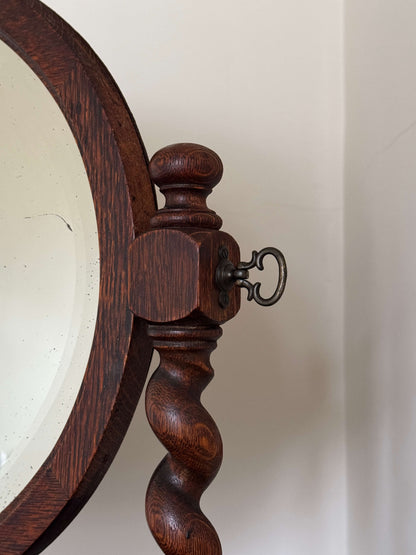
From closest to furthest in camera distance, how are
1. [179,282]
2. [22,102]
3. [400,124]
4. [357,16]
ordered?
[179,282], [22,102], [400,124], [357,16]

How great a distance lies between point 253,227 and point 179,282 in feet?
1.34

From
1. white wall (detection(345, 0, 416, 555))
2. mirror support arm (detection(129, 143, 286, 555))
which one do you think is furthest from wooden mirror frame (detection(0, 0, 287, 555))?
white wall (detection(345, 0, 416, 555))

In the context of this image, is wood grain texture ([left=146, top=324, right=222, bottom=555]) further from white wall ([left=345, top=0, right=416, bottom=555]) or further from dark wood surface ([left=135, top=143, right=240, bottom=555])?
white wall ([left=345, top=0, right=416, bottom=555])

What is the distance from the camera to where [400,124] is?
65 cm

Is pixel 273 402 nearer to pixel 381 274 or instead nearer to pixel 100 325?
pixel 381 274

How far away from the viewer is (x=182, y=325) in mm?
408

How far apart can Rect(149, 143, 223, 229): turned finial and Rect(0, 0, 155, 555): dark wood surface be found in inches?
0.9

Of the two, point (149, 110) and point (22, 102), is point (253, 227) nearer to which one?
point (149, 110)

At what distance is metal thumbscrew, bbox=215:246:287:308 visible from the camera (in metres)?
0.40

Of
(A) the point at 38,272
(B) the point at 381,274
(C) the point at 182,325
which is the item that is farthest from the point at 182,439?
(B) the point at 381,274

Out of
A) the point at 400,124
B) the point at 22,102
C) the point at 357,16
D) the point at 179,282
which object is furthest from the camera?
the point at 357,16

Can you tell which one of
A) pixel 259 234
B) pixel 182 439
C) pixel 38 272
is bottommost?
pixel 182 439

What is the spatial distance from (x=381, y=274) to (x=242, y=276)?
325 millimetres

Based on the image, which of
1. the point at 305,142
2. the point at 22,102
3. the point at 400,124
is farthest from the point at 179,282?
the point at 305,142
